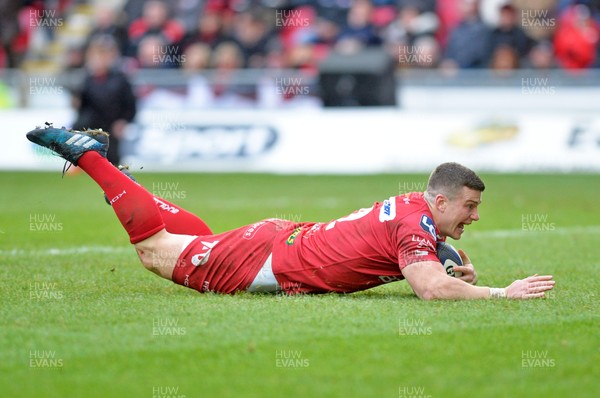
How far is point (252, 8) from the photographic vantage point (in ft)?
84.2

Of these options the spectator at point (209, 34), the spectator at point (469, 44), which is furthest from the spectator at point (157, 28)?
the spectator at point (469, 44)

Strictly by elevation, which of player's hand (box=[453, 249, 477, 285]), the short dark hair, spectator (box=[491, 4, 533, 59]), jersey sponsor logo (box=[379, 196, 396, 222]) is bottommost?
player's hand (box=[453, 249, 477, 285])

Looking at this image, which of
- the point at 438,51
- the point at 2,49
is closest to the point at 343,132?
the point at 438,51

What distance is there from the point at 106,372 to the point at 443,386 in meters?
1.82

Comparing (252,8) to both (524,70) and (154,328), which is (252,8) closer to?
(524,70)

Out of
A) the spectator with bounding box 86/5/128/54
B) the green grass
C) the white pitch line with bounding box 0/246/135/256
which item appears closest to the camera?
the green grass

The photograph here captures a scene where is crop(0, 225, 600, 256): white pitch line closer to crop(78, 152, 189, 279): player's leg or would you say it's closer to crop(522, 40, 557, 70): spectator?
crop(78, 152, 189, 279): player's leg

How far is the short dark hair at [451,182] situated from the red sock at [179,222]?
6.65ft

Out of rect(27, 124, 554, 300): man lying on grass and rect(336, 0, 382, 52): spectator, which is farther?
rect(336, 0, 382, 52): spectator

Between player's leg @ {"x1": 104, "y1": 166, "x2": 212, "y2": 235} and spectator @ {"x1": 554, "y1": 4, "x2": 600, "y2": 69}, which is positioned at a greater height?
spectator @ {"x1": 554, "y1": 4, "x2": 600, "y2": 69}

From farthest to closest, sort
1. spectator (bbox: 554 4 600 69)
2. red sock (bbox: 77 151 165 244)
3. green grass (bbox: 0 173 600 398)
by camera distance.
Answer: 1. spectator (bbox: 554 4 600 69)
2. red sock (bbox: 77 151 165 244)
3. green grass (bbox: 0 173 600 398)

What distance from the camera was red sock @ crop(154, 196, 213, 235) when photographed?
889cm

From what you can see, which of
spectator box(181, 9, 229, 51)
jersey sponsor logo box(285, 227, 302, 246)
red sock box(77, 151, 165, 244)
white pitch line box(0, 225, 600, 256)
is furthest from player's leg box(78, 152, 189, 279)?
spectator box(181, 9, 229, 51)

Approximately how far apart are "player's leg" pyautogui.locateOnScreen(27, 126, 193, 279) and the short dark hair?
6.45 feet
